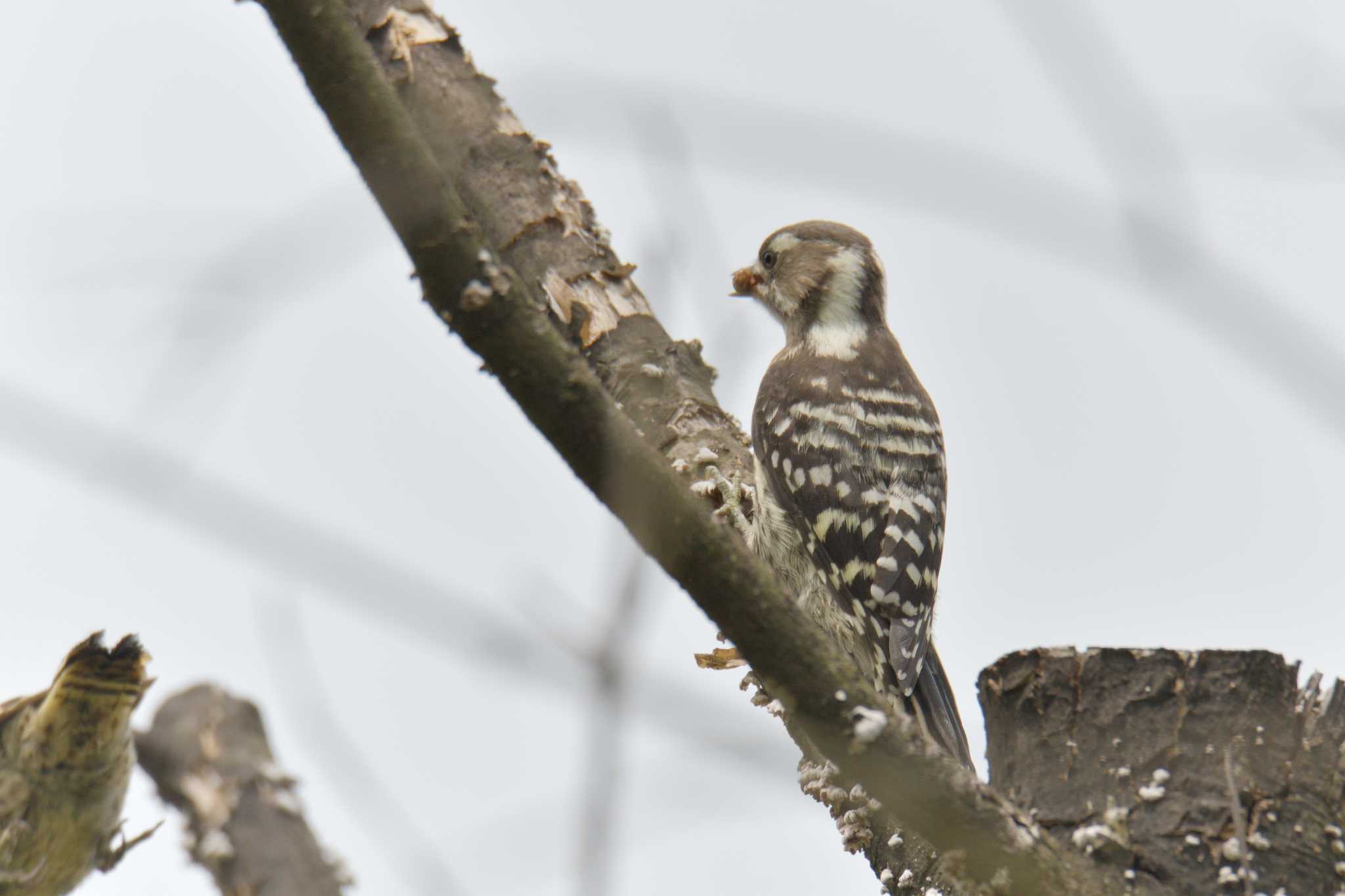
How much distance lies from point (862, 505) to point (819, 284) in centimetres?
126

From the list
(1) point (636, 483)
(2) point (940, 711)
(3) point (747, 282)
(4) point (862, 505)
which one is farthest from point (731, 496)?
(1) point (636, 483)

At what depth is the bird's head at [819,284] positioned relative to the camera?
5180 millimetres

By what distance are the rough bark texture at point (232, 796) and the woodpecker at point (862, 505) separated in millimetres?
1586

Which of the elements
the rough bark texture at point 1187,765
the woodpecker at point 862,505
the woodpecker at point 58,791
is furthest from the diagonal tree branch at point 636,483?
the woodpecker at point 58,791

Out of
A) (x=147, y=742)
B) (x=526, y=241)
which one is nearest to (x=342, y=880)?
(x=147, y=742)

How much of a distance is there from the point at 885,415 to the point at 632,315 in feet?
3.45

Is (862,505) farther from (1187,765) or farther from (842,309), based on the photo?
(1187,765)

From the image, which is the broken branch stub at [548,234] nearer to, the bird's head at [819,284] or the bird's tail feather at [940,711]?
the bird's tail feather at [940,711]

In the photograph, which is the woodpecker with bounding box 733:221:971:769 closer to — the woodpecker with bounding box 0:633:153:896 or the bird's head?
the bird's head

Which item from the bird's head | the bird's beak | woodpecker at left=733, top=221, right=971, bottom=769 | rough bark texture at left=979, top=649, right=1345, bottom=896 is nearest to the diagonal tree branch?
rough bark texture at left=979, top=649, right=1345, bottom=896

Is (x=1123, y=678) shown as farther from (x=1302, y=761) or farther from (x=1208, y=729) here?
(x=1302, y=761)

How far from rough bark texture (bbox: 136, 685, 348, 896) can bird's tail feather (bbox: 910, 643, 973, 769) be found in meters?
1.57

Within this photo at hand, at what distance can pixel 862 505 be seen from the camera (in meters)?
4.29

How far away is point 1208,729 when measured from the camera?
7.24ft
